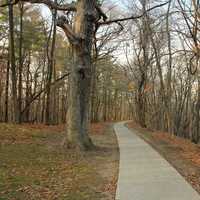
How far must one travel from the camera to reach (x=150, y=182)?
29.0ft

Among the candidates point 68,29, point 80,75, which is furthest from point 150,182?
point 68,29

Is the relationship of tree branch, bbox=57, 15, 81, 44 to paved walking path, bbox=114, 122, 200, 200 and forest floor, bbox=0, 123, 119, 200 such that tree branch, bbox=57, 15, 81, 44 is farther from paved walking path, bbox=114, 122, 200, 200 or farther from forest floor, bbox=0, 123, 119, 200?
paved walking path, bbox=114, 122, 200, 200

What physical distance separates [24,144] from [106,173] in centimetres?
599

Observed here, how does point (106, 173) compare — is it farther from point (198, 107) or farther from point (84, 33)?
point (198, 107)

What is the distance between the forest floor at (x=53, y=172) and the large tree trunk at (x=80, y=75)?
0.69 meters

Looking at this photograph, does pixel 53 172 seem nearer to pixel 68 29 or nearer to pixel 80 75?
pixel 80 75

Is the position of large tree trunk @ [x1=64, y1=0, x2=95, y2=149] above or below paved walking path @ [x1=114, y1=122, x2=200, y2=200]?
above

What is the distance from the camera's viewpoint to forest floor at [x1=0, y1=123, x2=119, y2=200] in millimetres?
8029

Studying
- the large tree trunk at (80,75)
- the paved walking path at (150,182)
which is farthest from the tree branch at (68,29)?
the paved walking path at (150,182)

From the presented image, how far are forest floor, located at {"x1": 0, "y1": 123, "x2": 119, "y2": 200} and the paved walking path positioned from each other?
30cm

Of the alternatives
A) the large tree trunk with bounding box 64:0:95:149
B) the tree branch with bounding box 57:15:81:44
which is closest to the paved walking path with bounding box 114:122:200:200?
the large tree trunk with bounding box 64:0:95:149

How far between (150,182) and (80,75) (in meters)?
6.83

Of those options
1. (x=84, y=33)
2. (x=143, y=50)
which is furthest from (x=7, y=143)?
(x=143, y=50)

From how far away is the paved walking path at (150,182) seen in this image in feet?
24.6
